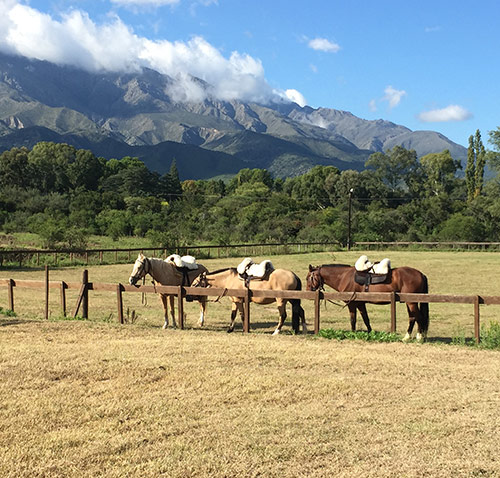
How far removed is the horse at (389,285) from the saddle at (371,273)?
0.32 ft

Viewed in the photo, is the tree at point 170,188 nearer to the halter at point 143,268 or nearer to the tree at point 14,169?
the tree at point 14,169

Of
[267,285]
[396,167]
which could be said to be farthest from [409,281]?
[396,167]

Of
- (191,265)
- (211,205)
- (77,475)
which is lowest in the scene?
(77,475)

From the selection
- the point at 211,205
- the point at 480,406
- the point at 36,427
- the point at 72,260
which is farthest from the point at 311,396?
Answer: the point at 211,205

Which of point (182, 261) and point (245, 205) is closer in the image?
point (182, 261)

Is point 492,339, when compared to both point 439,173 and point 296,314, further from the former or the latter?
point 439,173

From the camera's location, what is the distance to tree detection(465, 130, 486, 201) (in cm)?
9181

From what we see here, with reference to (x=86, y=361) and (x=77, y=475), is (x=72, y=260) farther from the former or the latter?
(x=77, y=475)

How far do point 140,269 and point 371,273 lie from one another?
5333 mm

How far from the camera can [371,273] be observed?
43.1 ft

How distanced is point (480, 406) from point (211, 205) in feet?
281

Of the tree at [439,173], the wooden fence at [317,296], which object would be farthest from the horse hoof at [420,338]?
the tree at [439,173]

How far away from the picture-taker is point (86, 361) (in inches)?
332

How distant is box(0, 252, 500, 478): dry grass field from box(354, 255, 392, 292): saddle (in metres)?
2.40
